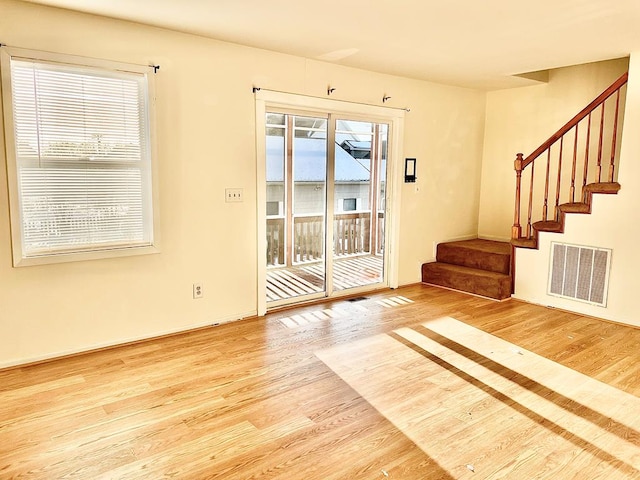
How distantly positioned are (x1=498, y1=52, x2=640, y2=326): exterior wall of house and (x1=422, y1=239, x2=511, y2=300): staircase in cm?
69

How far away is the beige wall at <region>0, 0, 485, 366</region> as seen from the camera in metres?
3.12

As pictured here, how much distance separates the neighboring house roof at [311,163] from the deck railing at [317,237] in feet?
1.32

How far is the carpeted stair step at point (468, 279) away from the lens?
4.93m

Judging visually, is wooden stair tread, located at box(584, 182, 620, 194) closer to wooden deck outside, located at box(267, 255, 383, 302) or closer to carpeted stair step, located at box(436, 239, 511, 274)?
carpeted stair step, located at box(436, 239, 511, 274)

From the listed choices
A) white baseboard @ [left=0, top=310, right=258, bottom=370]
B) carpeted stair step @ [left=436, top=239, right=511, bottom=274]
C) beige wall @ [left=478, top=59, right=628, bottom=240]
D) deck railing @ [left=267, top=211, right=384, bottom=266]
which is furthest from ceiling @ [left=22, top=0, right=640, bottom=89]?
white baseboard @ [left=0, top=310, right=258, bottom=370]

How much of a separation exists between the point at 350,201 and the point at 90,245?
2.67 m

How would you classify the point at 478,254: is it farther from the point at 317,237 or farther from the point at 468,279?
the point at 317,237

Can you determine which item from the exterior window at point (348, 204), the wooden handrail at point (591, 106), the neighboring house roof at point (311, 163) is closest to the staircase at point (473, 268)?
the wooden handrail at point (591, 106)

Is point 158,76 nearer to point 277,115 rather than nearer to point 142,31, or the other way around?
point 142,31

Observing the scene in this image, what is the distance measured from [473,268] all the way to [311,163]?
2.36 m

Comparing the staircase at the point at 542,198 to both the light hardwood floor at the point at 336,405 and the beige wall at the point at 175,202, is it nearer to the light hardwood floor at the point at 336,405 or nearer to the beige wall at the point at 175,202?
the light hardwood floor at the point at 336,405

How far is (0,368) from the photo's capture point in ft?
10.2

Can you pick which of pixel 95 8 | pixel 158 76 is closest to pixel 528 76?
pixel 158 76

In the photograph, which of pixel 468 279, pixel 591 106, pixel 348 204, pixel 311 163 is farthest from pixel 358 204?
pixel 591 106
